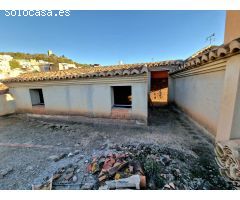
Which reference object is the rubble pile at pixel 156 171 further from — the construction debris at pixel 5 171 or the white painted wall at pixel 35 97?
the white painted wall at pixel 35 97

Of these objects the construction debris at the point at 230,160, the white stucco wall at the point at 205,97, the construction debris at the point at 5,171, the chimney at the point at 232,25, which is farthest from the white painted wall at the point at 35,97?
the chimney at the point at 232,25

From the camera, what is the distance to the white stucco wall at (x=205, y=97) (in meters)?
4.19

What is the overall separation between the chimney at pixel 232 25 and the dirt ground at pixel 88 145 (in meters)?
3.81

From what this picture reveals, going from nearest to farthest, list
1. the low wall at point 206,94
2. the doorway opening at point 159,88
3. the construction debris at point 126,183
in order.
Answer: the construction debris at point 126,183
the low wall at point 206,94
the doorway opening at point 159,88

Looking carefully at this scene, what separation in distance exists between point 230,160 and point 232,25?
4.84 metres

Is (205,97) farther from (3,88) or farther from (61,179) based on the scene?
(3,88)

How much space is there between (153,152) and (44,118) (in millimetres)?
7051

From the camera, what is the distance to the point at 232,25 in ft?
→ 15.2

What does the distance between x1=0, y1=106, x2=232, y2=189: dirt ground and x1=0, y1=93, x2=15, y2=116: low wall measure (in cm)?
171

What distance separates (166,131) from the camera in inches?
215

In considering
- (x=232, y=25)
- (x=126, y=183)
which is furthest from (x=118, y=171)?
(x=232, y=25)
